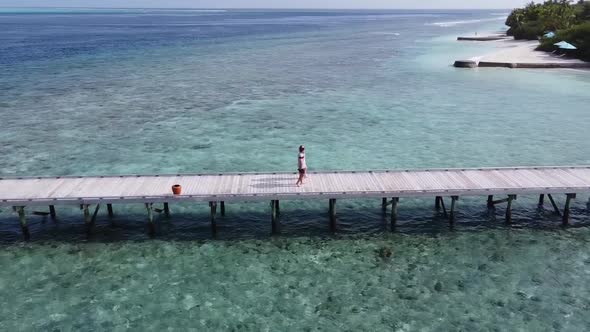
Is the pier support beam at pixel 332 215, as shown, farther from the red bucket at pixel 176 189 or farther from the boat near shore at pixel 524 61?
the boat near shore at pixel 524 61

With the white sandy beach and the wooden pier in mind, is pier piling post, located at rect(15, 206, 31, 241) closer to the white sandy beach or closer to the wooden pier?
Answer: the wooden pier

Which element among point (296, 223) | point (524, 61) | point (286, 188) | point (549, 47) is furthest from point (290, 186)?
point (549, 47)

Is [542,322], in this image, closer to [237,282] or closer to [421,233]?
[421,233]

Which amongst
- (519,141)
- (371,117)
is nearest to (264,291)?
(519,141)

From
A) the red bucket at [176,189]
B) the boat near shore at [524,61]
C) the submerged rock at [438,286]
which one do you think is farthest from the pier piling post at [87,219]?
the boat near shore at [524,61]

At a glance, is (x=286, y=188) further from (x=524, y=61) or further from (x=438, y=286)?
(x=524, y=61)

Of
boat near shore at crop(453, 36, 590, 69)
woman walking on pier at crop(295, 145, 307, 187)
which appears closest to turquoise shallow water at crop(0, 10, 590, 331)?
woman walking on pier at crop(295, 145, 307, 187)
